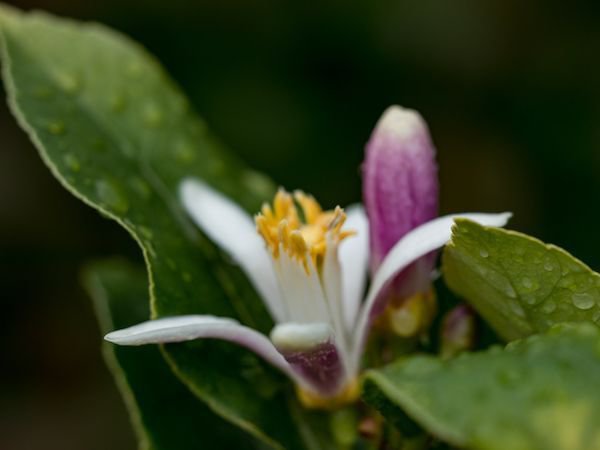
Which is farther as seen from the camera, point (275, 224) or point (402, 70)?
point (402, 70)

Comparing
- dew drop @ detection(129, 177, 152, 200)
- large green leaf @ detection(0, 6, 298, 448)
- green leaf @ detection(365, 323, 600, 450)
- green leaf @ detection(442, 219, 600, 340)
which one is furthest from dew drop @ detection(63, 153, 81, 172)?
green leaf @ detection(365, 323, 600, 450)

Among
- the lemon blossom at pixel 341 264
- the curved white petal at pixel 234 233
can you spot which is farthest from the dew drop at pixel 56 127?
the lemon blossom at pixel 341 264

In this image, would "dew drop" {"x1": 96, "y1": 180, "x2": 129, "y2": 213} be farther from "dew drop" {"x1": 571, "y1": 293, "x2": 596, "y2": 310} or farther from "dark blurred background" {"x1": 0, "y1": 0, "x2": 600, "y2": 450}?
"dark blurred background" {"x1": 0, "y1": 0, "x2": 600, "y2": 450}

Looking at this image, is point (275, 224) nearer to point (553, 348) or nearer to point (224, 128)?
point (553, 348)

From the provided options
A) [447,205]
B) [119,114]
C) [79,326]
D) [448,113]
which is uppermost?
[119,114]

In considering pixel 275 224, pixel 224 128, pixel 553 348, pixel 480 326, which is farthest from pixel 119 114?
pixel 224 128

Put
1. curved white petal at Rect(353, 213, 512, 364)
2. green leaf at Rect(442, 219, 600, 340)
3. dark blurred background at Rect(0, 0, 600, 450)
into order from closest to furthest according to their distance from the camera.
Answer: green leaf at Rect(442, 219, 600, 340) < curved white petal at Rect(353, 213, 512, 364) < dark blurred background at Rect(0, 0, 600, 450)

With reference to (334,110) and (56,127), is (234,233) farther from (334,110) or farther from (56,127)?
(334,110)

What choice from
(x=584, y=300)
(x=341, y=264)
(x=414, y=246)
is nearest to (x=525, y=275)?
(x=584, y=300)
